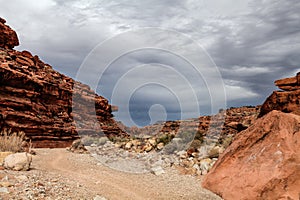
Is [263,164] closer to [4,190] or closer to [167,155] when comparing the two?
[4,190]

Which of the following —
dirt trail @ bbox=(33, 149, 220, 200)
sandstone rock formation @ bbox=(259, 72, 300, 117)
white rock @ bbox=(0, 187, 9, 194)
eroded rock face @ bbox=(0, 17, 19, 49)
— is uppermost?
eroded rock face @ bbox=(0, 17, 19, 49)

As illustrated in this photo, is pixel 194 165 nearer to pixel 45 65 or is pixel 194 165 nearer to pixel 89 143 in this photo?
pixel 89 143

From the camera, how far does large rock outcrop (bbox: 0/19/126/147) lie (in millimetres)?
16484

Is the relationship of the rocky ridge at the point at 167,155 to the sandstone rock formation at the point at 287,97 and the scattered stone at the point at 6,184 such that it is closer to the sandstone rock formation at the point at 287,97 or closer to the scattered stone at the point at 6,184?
the sandstone rock formation at the point at 287,97

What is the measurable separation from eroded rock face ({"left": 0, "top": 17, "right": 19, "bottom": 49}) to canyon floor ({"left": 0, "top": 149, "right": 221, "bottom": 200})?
61.8 ft

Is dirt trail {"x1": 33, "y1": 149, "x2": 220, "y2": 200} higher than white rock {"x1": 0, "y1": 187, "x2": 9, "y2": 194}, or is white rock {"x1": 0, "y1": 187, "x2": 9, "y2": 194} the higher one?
white rock {"x1": 0, "y1": 187, "x2": 9, "y2": 194}

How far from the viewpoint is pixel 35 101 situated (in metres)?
18.9

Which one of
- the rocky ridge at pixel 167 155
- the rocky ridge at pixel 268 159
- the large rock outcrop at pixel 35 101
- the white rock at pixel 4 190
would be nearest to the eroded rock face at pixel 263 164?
the rocky ridge at pixel 268 159

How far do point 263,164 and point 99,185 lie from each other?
4.11m

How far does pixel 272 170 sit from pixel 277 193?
0.47m

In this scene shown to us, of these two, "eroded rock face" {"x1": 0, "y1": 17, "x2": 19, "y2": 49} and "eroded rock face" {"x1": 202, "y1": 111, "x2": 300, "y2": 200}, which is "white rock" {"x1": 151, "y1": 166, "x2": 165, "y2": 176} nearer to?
"eroded rock face" {"x1": 202, "y1": 111, "x2": 300, "y2": 200}

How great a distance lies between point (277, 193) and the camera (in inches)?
202

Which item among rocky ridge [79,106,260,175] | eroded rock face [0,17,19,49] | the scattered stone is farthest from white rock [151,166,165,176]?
eroded rock face [0,17,19,49]

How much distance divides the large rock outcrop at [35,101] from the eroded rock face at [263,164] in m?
14.3
